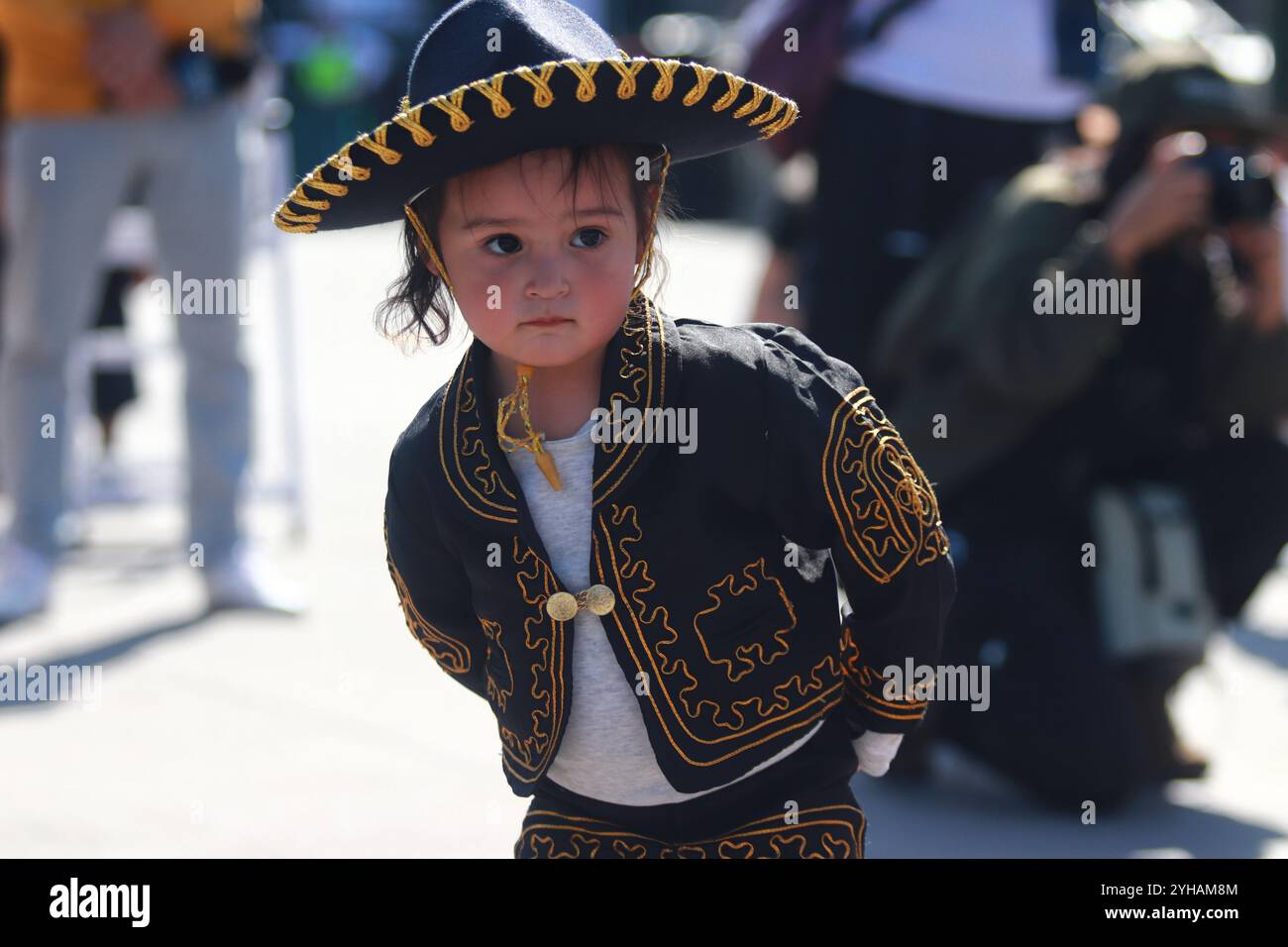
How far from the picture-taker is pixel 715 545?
2053mm

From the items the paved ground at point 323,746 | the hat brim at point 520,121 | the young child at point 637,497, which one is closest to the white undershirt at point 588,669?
the young child at point 637,497

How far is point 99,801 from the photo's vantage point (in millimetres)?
3705

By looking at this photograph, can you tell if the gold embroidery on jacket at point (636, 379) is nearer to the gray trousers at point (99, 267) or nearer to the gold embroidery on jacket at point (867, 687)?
the gold embroidery on jacket at point (867, 687)

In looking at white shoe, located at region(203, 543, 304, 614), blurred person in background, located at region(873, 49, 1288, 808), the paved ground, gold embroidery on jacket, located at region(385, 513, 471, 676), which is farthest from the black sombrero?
white shoe, located at region(203, 543, 304, 614)

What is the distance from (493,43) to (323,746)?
2398mm

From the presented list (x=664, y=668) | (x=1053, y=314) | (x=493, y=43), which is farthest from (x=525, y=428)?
(x=1053, y=314)

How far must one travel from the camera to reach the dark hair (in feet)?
6.57

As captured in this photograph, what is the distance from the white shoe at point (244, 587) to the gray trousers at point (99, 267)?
0.05m

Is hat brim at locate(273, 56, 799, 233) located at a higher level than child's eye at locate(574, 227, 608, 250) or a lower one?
higher

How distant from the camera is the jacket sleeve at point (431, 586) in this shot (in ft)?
7.14

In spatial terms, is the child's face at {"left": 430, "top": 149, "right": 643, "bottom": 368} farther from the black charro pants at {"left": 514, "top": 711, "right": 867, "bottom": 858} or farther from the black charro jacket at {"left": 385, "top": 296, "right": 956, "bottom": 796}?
the black charro pants at {"left": 514, "top": 711, "right": 867, "bottom": 858}

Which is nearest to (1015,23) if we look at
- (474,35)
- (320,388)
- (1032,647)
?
(1032,647)

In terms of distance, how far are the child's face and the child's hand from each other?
61cm

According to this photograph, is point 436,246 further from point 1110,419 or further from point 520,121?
point 1110,419
